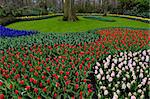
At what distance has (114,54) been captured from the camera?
31.3ft

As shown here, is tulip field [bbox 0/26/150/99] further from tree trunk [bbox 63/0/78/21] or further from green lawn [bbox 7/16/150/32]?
tree trunk [bbox 63/0/78/21]

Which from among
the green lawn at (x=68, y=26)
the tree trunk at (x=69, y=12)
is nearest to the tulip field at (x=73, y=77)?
the green lawn at (x=68, y=26)

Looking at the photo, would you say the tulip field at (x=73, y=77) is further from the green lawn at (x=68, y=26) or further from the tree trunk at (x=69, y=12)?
the tree trunk at (x=69, y=12)

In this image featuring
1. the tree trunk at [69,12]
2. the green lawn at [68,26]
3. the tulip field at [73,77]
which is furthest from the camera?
the tree trunk at [69,12]

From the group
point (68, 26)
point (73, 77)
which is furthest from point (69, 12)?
point (73, 77)

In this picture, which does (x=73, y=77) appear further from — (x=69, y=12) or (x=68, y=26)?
(x=69, y=12)

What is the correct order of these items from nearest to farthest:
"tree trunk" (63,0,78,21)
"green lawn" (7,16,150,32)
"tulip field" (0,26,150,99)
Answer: "tulip field" (0,26,150,99) → "green lawn" (7,16,150,32) → "tree trunk" (63,0,78,21)

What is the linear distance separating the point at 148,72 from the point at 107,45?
3.92 metres

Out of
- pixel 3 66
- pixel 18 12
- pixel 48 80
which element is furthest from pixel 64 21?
pixel 48 80

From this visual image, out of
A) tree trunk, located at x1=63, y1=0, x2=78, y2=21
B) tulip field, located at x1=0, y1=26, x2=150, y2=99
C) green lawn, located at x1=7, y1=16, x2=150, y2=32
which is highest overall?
tree trunk, located at x1=63, y1=0, x2=78, y2=21

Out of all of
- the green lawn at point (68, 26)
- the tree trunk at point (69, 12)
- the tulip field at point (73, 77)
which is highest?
the tree trunk at point (69, 12)

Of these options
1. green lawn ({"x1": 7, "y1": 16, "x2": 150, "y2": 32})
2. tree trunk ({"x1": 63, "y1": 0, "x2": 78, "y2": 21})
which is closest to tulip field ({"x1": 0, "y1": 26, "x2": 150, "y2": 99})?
green lawn ({"x1": 7, "y1": 16, "x2": 150, "y2": 32})

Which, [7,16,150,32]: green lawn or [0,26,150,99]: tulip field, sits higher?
[0,26,150,99]: tulip field

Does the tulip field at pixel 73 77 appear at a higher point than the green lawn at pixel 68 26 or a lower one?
higher
